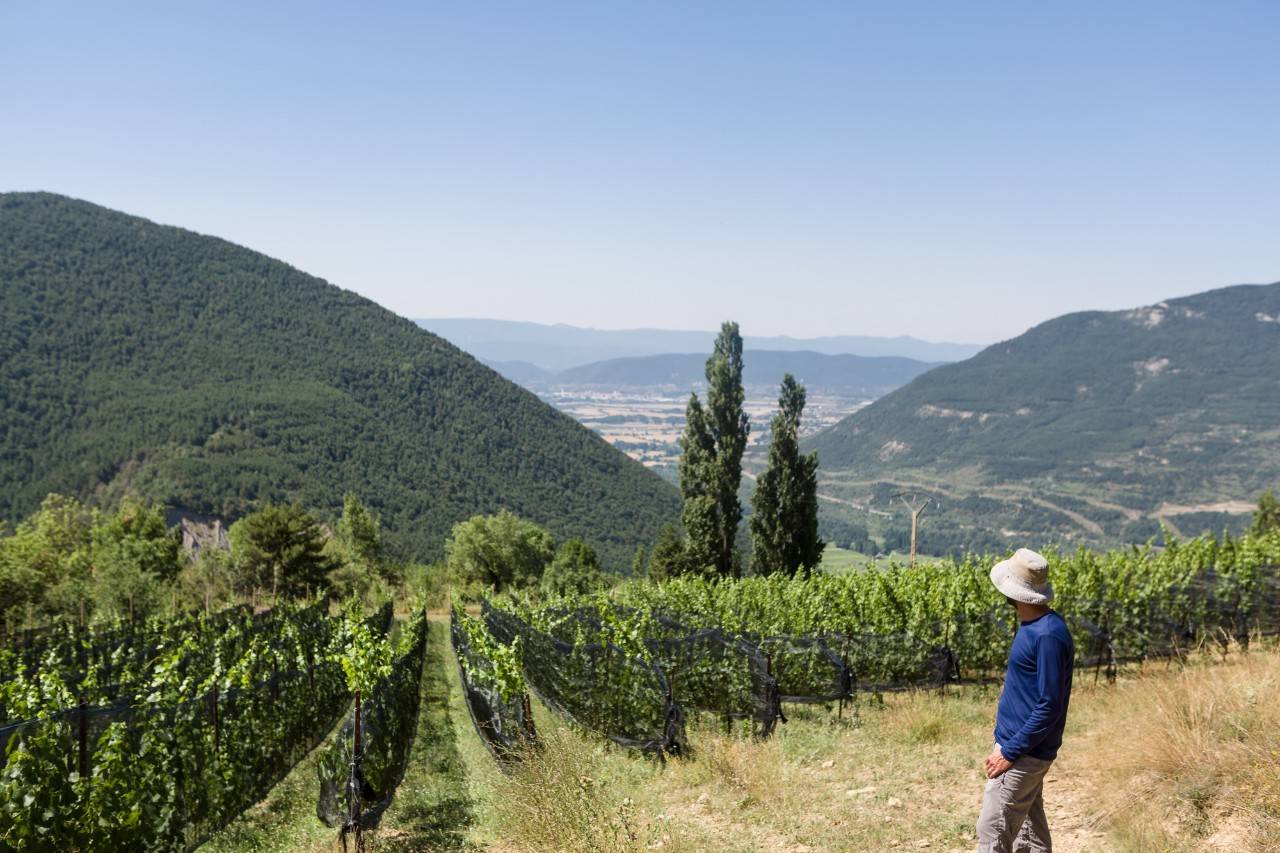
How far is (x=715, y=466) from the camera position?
104 ft

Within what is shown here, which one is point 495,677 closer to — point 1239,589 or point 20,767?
point 20,767

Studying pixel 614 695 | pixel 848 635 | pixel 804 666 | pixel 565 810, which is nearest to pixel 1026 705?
pixel 565 810

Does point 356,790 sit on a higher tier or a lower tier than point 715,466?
lower

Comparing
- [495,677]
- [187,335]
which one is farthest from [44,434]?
[495,677]

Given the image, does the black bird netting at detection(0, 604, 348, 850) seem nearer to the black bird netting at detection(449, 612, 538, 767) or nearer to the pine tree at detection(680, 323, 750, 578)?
the black bird netting at detection(449, 612, 538, 767)

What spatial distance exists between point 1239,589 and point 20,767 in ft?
58.0

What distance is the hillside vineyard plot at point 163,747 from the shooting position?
18.5ft

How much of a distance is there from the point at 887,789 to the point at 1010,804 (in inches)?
117

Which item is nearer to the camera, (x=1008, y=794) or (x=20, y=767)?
(x=1008, y=794)

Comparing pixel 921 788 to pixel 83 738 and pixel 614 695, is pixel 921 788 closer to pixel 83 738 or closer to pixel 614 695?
pixel 614 695

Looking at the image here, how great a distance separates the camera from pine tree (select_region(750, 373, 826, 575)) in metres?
30.6

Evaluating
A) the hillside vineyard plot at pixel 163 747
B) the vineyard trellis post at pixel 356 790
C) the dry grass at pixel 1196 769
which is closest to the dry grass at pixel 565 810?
the vineyard trellis post at pixel 356 790

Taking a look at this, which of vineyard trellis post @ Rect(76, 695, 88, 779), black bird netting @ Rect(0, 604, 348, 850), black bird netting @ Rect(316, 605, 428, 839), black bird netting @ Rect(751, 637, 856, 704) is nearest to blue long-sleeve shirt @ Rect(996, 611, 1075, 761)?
black bird netting @ Rect(316, 605, 428, 839)

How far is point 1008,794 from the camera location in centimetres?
432
